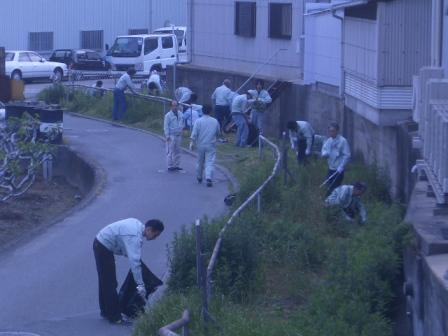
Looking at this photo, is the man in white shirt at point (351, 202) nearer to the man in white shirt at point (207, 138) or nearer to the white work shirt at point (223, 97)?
the man in white shirt at point (207, 138)

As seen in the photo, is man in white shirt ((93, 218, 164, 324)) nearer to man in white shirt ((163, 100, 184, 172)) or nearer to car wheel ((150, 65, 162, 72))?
man in white shirt ((163, 100, 184, 172))

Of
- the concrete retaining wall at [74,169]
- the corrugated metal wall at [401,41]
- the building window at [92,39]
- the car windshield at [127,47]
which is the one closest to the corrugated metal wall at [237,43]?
the concrete retaining wall at [74,169]

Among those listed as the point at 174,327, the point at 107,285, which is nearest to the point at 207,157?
the point at 107,285

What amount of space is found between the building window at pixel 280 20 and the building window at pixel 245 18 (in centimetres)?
104

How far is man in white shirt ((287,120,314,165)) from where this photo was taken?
68.9 ft

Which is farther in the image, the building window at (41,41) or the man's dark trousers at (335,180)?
the building window at (41,41)

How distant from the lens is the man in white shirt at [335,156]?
1870 centimetres

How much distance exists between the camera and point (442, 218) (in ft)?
41.3

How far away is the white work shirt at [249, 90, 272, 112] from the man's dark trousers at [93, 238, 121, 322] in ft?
49.7

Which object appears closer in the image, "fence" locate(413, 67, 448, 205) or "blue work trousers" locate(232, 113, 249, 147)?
"fence" locate(413, 67, 448, 205)

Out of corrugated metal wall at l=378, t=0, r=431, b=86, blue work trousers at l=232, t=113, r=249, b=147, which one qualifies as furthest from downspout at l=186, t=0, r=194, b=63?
corrugated metal wall at l=378, t=0, r=431, b=86

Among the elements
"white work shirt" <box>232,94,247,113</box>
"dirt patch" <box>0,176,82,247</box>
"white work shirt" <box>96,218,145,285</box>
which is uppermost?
"white work shirt" <box>232,94,247,113</box>

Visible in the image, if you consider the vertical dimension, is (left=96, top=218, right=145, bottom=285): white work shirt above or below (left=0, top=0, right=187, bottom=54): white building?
below

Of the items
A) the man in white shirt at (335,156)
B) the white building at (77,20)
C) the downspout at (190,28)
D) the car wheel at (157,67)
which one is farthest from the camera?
the white building at (77,20)
